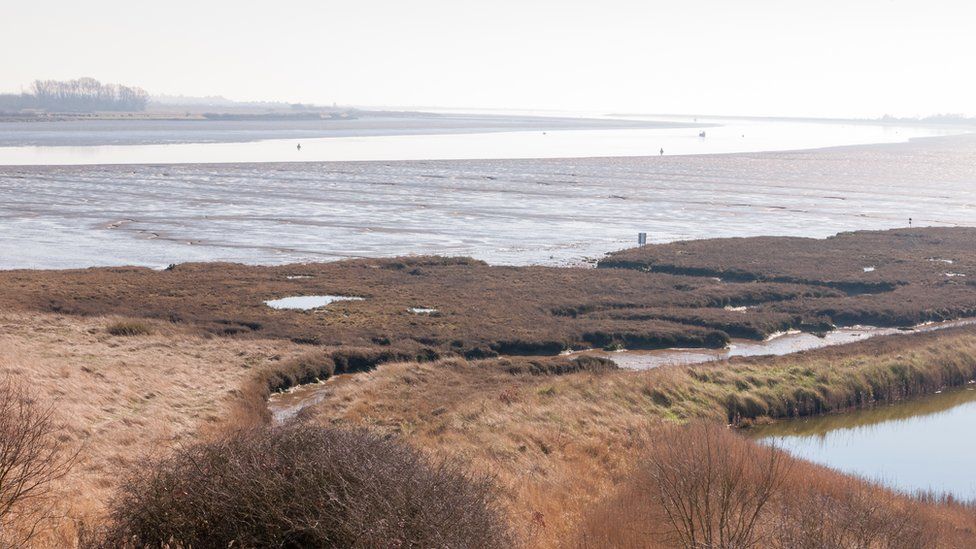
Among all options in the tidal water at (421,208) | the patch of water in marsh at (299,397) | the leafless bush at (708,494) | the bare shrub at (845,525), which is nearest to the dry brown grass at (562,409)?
the patch of water in marsh at (299,397)

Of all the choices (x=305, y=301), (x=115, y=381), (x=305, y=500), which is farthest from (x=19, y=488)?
(x=305, y=301)

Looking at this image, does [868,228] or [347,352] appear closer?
[347,352]

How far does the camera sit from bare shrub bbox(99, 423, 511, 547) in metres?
11.0

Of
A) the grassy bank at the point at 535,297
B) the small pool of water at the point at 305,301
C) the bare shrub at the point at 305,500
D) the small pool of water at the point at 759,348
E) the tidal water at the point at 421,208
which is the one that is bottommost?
the tidal water at the point at 421,208

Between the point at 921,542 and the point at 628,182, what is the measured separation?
10920 centimetres

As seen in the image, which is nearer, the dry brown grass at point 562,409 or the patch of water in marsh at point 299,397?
the dry brown grass at point 562,409

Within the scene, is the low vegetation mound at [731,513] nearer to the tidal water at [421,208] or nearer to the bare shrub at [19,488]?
the bare shrub at [19,488]

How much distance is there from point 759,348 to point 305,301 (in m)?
19.6

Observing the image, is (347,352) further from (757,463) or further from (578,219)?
(578,219)

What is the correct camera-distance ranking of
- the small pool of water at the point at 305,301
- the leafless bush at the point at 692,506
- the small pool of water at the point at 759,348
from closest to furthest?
the leafless bush at the point at 692,506
the small pool of water at the point at 759,348
the small pool of water at the point at 305,301

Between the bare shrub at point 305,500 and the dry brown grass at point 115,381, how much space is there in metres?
1.88

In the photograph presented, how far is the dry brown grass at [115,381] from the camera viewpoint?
20.5 meters

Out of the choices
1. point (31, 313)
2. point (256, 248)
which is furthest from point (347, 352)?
point (256, 248)

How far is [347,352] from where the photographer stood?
35.3 m
